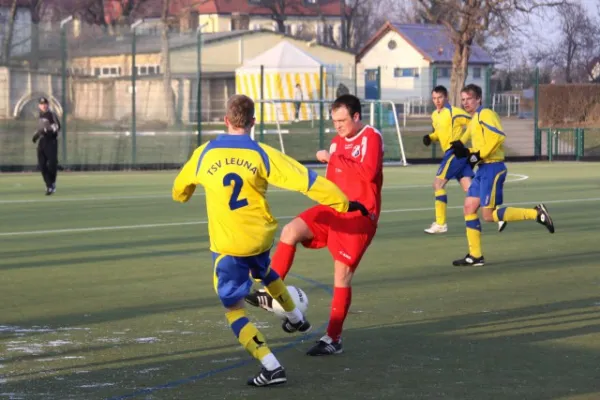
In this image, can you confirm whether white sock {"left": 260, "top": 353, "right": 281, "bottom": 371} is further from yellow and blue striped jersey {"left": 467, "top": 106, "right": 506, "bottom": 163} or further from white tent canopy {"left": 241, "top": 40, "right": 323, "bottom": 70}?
white tent canopy {"left": 241, "top": 40, "right": 323, "bottom": 70}

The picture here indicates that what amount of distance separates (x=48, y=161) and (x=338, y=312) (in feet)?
50.5

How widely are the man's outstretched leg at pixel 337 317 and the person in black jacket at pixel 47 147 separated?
15.0 m

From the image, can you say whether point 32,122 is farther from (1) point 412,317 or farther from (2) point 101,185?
(1) point 412,317

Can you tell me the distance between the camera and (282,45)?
51406 millimetres

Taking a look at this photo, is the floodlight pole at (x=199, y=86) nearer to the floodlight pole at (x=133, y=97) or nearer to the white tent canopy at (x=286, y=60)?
the floodlight pole at (x=133, y=97)

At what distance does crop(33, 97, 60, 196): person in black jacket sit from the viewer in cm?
2241

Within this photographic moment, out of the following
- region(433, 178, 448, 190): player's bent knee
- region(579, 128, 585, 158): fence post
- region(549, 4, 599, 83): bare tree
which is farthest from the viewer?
region(549, 4, 599, 83): bare tree

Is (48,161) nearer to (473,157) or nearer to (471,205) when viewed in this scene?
(471,205)

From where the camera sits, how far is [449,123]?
15930 mm

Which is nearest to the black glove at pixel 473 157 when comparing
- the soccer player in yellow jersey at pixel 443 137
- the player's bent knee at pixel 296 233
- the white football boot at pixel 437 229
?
the soccer player in yellow jersey at pixel 443 137

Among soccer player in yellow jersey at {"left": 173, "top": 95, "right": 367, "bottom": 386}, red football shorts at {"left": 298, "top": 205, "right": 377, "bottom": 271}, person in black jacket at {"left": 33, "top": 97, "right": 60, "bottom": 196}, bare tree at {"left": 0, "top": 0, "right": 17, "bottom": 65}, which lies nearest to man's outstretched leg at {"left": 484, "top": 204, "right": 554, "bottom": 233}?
red football shorts at {"left": 298, "top": 205, "right": 377, "bottom": 271}

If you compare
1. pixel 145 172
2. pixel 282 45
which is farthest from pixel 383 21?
pixel 145 172

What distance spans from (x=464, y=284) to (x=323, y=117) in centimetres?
2526

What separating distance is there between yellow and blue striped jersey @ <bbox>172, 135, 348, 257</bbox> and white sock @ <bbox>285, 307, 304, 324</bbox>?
782mm
